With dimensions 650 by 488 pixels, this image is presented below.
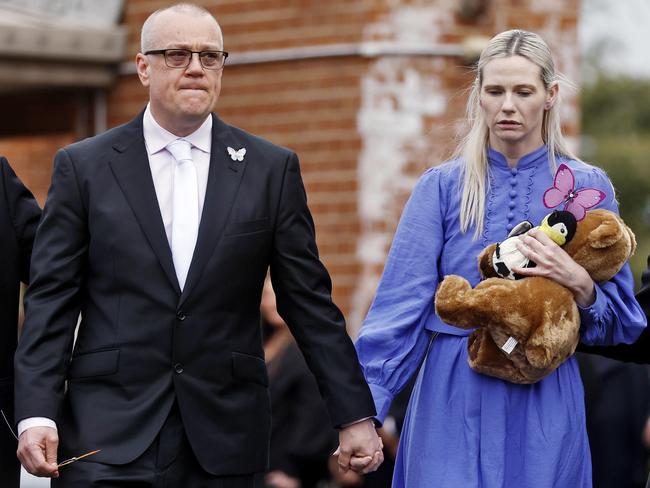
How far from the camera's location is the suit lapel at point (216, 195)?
6.03 metres

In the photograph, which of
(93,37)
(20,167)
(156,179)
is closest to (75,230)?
(156,179)

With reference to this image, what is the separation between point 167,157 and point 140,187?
0.63 feet

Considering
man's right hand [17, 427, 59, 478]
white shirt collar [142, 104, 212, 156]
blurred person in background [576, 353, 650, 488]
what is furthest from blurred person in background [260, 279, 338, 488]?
man's right hand [17, 427, 59, 478]

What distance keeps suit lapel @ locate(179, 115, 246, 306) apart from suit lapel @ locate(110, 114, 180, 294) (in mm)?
96

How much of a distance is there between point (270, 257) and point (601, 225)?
49.0 inches

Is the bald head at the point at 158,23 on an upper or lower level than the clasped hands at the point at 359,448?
upper

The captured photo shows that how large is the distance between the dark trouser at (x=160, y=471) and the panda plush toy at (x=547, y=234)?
122 cm

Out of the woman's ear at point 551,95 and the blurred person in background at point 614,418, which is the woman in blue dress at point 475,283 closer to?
the woman's ear at point 551,95

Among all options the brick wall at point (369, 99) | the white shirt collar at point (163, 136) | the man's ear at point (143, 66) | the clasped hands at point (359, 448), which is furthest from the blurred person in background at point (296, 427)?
the man's ear at point (143, 66)

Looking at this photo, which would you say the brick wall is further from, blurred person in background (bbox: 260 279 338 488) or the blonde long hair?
the blonde long hair

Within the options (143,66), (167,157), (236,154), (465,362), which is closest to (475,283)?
(465,362)

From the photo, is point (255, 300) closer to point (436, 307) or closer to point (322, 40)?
point (436, 307)

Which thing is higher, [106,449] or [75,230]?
[75,230]

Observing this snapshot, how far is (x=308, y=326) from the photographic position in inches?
246
